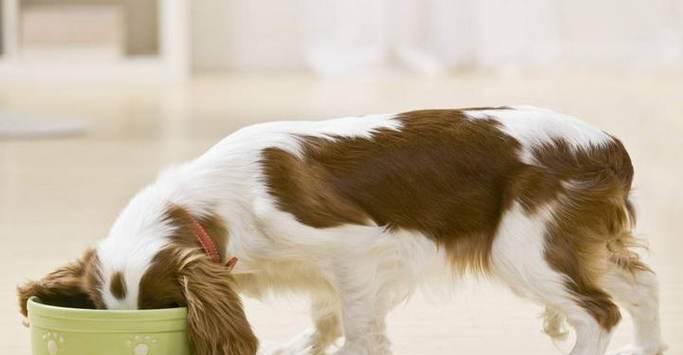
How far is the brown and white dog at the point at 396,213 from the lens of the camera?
1692 millimetres

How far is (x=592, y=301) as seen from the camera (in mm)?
1745

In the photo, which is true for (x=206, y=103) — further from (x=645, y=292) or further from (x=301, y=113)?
(x=645, y=292)

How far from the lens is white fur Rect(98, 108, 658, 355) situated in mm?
1688

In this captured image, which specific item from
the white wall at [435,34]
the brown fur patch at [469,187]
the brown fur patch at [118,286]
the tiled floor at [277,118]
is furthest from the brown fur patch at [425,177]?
the white wall at [435,34]

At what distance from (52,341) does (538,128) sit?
70 centimetres

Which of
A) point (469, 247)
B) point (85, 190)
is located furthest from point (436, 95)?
point (469, 247)

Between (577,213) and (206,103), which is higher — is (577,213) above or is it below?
above

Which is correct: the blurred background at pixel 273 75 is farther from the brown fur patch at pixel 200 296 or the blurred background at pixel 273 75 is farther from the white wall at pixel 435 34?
the brown fur patch at pixel 200 296

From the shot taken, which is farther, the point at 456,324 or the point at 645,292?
the point at 456,324

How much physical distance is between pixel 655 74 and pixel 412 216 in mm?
5008

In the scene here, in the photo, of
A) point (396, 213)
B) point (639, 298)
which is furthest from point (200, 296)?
point (639, 298)

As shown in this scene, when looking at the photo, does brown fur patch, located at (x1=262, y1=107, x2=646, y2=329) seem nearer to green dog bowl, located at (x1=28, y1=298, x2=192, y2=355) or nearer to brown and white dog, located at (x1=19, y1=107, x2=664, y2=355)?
brown and white dog, located at (x1=19, y1=107, x2=664, y2=355)

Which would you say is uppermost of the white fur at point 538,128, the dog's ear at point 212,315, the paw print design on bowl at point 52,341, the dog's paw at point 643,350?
the white fur at point 538,128

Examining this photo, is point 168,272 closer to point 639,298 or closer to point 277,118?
point 639,298
